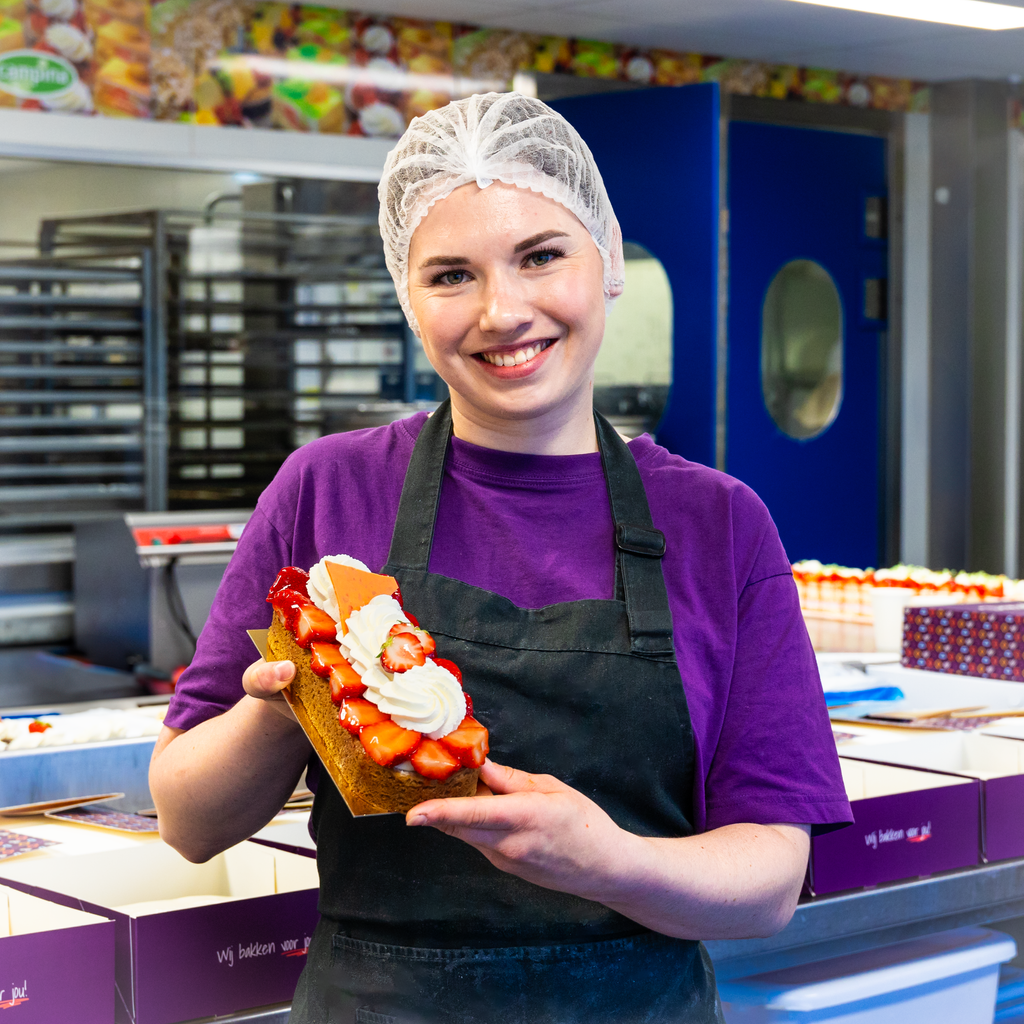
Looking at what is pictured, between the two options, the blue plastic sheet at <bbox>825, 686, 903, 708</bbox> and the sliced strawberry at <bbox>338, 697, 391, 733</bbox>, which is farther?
the blue plastic sheet at <bbox>825, 686, 903, 708</bbox>

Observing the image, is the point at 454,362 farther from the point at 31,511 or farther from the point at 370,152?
the point at 370,152

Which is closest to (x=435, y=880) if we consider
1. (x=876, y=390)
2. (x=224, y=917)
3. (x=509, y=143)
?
(x=224, y=917)

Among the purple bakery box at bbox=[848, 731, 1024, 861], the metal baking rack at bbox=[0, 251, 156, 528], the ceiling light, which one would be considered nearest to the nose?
the purple bakery box at bbox=[848, 731, 1024, 861]

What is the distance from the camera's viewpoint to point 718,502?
4.25ft

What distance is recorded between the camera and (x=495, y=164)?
1.27 meters

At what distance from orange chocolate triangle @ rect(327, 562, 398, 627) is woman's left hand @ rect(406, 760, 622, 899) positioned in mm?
204

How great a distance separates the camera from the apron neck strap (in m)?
1.24

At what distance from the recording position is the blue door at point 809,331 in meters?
5.53

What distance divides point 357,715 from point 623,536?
0.31 meters

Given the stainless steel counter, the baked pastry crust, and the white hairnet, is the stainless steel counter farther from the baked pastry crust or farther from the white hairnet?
the white hairnet

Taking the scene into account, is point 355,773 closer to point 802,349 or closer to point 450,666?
point 450,666

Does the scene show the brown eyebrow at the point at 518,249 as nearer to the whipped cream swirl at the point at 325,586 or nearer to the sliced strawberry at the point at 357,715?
the whipped cream swirl at the point at 325,586

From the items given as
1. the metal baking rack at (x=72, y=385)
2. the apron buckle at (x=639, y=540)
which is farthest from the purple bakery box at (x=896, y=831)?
the metal baking rack at (x=72, y=385)

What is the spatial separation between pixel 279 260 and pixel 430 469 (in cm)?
320
